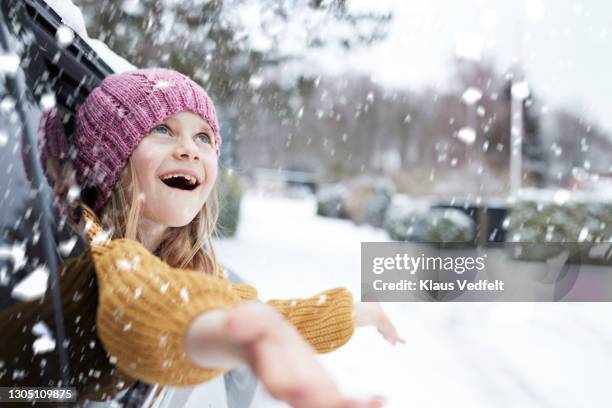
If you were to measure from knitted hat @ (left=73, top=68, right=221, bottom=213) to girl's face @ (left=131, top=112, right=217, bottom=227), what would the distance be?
0.02m

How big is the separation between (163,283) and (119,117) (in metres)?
0.45

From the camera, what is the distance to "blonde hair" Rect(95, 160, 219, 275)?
1.01 m

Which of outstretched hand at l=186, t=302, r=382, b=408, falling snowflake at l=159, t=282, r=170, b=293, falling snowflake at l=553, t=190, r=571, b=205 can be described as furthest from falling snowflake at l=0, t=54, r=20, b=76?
falling snowflake at l=553, t=190, r=571, b=205

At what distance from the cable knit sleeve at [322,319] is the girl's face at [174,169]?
307 millimetres

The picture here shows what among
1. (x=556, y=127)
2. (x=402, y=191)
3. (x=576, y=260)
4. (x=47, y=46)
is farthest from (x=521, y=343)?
(x=556, y=127)

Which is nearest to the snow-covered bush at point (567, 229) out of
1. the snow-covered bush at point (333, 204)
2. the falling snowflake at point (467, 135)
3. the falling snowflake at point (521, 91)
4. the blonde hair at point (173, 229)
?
the blonde hair at point (173, 229)

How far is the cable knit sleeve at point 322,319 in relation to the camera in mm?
1175

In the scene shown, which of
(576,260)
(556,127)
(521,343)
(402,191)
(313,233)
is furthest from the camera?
(556,127)

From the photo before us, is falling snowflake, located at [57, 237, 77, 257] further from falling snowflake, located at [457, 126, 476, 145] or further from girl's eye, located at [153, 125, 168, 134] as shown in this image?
falling snowflake, located at [457, 126, 476, 145]

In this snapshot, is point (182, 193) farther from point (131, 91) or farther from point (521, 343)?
point (521, 343)

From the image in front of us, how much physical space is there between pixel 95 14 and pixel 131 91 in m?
2.34

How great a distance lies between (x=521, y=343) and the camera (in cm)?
426

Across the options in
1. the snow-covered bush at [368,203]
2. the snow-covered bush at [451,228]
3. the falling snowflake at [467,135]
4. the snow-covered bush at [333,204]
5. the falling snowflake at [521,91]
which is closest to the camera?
the snow-covered bush at [451,228]

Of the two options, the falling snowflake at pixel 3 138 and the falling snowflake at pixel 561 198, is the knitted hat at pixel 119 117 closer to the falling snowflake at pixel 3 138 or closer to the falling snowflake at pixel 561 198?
the falling snowflake at pixel 3 138
